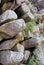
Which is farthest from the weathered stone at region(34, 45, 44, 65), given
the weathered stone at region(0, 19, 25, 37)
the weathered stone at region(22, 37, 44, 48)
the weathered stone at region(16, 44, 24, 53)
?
the weathered stone at region(0, 19, 25, 37)

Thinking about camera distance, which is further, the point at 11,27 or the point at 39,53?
the point at 39,53

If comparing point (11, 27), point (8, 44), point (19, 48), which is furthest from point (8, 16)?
point (19, 48)

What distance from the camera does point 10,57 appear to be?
615cm

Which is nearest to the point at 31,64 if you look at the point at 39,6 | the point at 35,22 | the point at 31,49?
the point at 31,49

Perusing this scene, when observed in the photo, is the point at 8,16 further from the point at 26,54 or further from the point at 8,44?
the point at 26,54

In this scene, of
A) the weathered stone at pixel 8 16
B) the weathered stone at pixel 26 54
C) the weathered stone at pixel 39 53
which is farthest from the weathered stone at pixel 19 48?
the weathered stone at pixel 8 16

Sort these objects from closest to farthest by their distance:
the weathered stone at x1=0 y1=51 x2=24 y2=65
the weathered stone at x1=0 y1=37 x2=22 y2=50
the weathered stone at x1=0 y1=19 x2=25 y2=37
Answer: the weathered stone at x1=0 y1=51 x2=24 y2=65 < the weathered stone at x1=0 y1=19 x2=25 y2=37 < the weathered stone at x1=0 y1=37 x2=22 y2=50

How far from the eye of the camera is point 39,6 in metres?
9.83

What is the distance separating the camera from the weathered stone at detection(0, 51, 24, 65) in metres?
6.12

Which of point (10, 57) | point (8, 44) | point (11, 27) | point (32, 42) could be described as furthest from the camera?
point (32, 42)

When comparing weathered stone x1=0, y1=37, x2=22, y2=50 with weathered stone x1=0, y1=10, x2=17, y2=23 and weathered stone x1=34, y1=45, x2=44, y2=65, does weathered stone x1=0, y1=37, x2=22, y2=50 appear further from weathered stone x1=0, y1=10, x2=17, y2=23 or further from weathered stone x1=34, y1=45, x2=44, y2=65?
weathered stone x1=34, y1=45, x2=44, y2=65

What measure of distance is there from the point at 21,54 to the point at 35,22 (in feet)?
7.11

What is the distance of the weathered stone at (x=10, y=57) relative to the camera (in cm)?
612

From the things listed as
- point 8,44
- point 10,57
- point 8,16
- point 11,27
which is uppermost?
point 8,16
